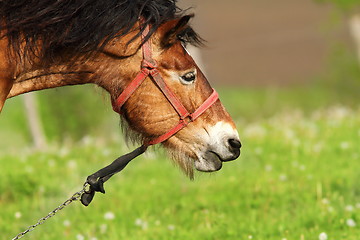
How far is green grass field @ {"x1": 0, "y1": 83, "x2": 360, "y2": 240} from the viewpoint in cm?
584

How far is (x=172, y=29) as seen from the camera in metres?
4.12

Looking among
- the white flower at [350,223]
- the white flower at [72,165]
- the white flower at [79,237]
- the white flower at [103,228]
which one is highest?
the white flower at [350,223]

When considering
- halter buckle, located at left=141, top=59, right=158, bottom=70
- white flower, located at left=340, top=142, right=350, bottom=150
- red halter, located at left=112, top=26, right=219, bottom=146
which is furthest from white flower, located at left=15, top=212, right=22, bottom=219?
white flower, located at left=340, top=142, right=350, bottom=150

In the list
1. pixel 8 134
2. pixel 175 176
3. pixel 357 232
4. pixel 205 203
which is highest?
pixel 357 232

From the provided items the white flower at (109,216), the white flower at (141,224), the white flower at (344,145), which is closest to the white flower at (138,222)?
the white flower at (141,224)

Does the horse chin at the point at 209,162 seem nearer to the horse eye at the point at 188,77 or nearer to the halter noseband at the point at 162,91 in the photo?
the halter noseband at the point at 162,91

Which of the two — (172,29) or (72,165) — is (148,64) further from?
(72,165)

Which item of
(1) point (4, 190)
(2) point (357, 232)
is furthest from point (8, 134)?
(2) point (357, 232)

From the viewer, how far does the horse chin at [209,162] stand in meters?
4.32

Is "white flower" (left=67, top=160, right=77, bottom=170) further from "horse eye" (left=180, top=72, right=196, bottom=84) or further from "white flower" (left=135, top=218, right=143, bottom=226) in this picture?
"horse eye" (left=180, top=72, right=196, bottom=84)

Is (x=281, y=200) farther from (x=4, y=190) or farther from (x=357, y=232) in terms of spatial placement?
(x=4, y=190)

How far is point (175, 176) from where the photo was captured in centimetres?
782

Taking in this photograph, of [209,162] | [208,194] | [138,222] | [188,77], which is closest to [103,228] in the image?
[138,222]

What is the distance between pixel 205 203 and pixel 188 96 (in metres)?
2.51
